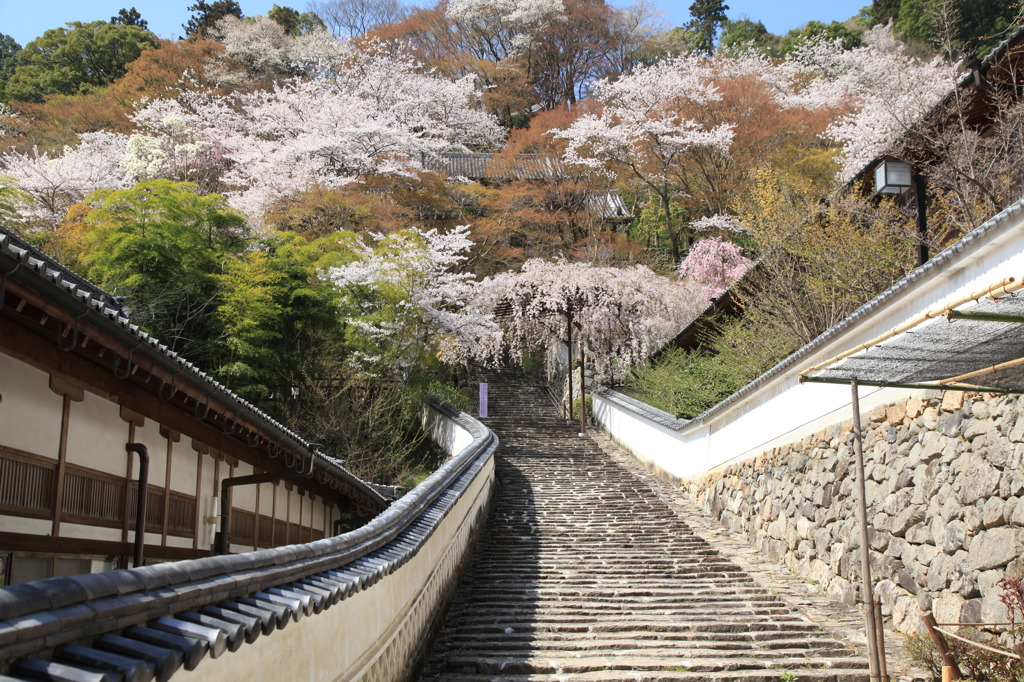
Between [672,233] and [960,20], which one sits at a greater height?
[960,20]

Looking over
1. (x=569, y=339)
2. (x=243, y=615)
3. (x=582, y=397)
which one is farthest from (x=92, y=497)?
(x=569, y=339)

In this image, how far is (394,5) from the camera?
50906 mm

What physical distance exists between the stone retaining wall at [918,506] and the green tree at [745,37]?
36.9 metres

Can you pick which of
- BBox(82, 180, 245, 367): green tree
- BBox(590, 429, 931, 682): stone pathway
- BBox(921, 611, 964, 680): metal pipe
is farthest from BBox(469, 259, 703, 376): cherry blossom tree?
BBox(921, 611, 964, 680): metal pipe

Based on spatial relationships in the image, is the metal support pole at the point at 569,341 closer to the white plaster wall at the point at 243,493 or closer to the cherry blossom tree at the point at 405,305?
the cherry blossom tree at the point at 405,305

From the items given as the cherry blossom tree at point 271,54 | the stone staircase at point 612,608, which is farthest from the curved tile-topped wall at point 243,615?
the cherry blossom tree at point 271,54

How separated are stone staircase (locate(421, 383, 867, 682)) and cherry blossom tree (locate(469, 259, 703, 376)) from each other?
8.12 meters

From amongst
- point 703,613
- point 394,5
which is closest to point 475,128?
point 394,5

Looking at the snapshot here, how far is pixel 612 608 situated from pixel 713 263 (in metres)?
19.6

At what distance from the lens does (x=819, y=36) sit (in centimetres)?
4012

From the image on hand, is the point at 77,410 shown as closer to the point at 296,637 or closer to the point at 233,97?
the point at 296,637

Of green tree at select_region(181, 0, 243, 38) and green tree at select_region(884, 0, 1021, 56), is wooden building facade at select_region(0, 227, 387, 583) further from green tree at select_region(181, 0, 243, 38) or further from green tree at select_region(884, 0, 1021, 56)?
green tree at select_region(181, 0, 243, 38)

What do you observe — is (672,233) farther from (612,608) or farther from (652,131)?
(612,608)

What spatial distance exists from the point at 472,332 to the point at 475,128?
18392 mm
